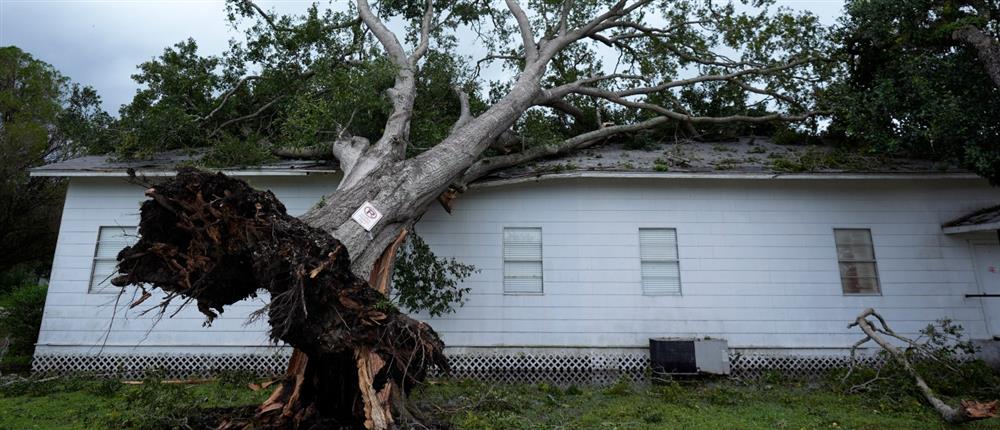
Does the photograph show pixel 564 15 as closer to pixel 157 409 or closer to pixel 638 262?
pixel 638 262

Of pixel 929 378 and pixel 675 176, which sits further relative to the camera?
pixel 675 176

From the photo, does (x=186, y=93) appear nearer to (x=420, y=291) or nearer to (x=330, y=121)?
(x=330, y=121)

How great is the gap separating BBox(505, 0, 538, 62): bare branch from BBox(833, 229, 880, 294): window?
254 inches

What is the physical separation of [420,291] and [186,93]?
6.70 meters

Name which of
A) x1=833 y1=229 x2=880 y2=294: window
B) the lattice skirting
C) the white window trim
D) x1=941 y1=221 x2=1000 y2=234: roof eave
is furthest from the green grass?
x1=941 y1=221 x2=1000 y2=234: roof eave

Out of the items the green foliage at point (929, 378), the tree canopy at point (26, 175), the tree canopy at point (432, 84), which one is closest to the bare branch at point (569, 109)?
the tree canopy at point (432, 84)

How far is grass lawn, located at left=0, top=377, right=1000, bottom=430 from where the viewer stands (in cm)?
565

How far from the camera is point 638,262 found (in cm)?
908

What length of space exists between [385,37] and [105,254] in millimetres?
6252

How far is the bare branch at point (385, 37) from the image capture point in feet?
33.4

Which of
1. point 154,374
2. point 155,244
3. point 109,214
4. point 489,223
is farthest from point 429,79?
point 155,244

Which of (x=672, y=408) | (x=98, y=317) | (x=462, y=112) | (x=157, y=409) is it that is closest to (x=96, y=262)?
(x=98, y=317)

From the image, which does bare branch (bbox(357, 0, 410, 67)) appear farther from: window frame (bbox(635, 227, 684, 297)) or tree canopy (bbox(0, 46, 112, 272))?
tree canopy (bbox(0, 46, 112, 272))

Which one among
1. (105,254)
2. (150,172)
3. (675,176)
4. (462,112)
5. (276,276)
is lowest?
(276,276)
